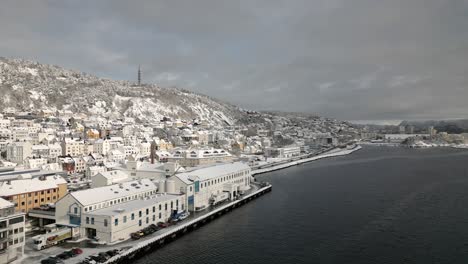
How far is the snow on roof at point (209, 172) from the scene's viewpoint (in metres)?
18.6

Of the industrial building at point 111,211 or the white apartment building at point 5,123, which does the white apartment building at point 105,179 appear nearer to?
the industrial building at point 111,211

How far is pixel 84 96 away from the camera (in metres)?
72.3

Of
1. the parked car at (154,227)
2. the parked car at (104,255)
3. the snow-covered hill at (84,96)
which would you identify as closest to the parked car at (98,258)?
the parked car at (104,255)

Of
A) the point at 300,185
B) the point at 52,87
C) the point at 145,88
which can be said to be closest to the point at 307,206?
the point at 300,185

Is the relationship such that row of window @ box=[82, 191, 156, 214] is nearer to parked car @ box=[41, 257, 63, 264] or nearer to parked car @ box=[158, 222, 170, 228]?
parked car @ box=[158, 222, 170, 228]

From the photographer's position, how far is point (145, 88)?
305 feet

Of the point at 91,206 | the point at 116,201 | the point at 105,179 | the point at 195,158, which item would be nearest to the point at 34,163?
the point at 105,179

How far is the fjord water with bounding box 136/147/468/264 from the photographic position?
1273cm

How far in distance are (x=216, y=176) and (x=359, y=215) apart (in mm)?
7943

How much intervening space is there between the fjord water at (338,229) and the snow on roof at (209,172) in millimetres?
2440

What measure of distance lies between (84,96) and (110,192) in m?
62.6

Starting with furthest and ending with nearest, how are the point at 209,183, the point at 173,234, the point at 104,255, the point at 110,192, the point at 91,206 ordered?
the point at 209,183 < the point at 110,192 < the point at 173,234 < the point at 91,206 < the point at 104,255

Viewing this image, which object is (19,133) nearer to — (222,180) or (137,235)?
(222,180)

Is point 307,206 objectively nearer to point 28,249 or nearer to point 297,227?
point 297,227
